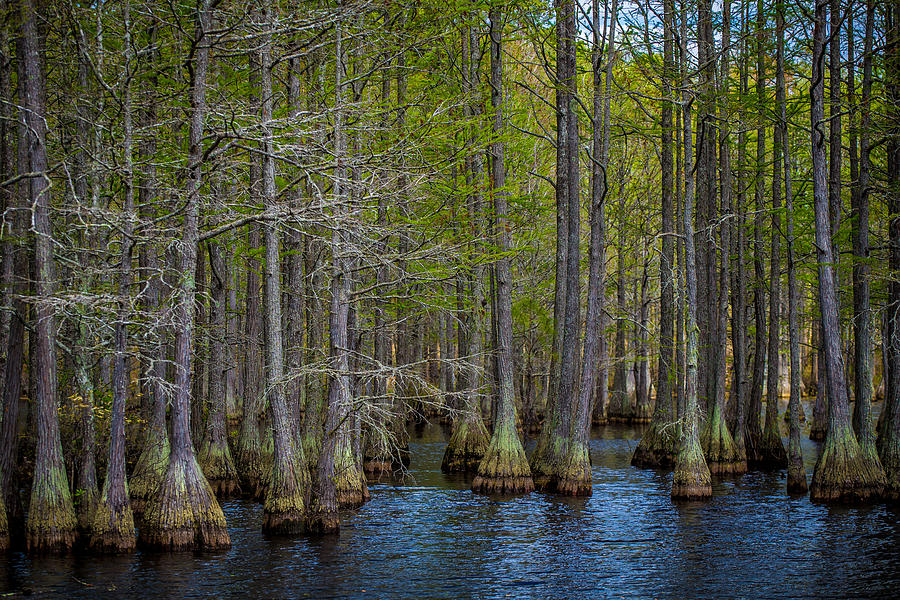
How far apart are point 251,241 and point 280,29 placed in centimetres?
651

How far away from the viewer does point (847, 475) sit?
46.8 ft

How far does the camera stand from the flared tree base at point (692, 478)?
51.2 ft

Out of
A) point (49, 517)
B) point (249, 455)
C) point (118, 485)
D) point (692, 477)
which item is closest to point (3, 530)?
point (49, 517)

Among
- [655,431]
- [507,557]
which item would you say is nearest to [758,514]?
[507,557]

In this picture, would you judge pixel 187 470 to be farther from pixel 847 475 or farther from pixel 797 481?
pixel 797 481

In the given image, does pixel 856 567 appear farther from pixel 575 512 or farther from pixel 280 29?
pixel 280 29

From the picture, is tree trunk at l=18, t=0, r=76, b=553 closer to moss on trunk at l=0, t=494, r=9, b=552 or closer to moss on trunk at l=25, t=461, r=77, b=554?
moss on trunk at l=25, t=461, r=77, b=554

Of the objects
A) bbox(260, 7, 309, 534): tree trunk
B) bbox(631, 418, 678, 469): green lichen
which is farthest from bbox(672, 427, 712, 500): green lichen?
bbox(260, 7, 309, 534): tree trunk

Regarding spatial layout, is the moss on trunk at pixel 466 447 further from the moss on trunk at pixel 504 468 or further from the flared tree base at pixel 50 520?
the flared tree base at pixel 50 520

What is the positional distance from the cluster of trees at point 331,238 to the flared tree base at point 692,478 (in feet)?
0.14

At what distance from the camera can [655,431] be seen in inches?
851

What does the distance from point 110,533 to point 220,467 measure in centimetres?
562

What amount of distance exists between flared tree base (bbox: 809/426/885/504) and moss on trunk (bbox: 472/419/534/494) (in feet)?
18.0

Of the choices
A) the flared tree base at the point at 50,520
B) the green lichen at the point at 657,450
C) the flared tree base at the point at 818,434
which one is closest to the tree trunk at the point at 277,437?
the flared tree base at the point at 50,520
